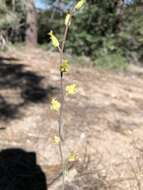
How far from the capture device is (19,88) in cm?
607

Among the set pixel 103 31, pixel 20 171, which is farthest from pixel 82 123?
pixel 103 31

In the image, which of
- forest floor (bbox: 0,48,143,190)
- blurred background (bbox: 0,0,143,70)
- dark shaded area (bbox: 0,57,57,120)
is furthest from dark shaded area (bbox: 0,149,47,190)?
blurred background (bbox: 0,0,143,70)

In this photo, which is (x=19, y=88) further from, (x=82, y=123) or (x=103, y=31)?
(x=103, y=31)

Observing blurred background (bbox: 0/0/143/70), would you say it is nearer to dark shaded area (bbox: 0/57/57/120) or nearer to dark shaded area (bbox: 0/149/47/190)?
dark shaded area (bbox: 0/57/57/120)

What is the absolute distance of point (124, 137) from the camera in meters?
4.83

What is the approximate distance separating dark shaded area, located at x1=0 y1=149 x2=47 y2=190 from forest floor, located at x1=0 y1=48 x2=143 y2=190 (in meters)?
0.07

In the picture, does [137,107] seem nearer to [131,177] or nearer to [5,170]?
[131,177]

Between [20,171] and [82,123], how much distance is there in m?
1.26

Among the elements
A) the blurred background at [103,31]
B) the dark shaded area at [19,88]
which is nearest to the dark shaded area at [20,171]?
the dark shaded area at [19,88]


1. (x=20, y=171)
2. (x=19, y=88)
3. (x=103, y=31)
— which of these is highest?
(x=103, y=31)

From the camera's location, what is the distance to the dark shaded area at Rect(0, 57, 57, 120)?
5338 millimetres

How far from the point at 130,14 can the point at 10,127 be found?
5.49 m

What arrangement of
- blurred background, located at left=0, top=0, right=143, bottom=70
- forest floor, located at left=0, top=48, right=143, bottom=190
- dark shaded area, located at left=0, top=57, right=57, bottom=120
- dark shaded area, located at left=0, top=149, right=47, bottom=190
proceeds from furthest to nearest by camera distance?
blurred background, located at left=0, top=0, right=143, bottom=70, dark shaded area, located at left=0, top=57, right=57, bottom=120, forest floor, located at left=0, top=48, right=143, bottom=190, dark shaded area, located at left=0, top=149, right=47, bottom=190

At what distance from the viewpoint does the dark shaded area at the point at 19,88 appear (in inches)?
210
